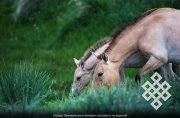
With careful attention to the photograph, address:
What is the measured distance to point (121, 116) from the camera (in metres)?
10.2

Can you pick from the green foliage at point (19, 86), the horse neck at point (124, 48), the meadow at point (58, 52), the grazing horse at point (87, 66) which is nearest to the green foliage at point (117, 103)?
the meadow at point (58, 52)

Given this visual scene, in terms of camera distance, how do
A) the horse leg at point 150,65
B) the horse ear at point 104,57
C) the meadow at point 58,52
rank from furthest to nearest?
1. the horse ear at point 104,57
2. the horse leg at point 150,65
3. the meadow at point 58,52

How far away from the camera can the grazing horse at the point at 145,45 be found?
11836 millimetres

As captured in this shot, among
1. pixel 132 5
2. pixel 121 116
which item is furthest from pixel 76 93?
pixel 132 5

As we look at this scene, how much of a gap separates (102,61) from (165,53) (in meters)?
1.04

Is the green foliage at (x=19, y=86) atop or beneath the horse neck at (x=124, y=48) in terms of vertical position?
beneath

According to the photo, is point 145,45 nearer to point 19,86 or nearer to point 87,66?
point 87,66

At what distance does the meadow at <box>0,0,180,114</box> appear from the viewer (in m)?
10.7

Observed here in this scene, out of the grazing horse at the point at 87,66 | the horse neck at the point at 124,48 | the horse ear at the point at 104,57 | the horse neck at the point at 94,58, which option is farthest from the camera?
the grazing horse at the point at 87,66

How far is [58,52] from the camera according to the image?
687 inches

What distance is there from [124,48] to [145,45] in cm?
39

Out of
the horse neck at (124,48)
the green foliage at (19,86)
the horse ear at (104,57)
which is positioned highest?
the horse neck at (124,48)

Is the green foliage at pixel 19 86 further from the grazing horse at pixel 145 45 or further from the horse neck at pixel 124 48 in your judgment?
the horse neck at pixel 124 48

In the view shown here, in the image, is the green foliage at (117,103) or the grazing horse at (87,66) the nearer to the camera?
the green foliage at (117,103)
